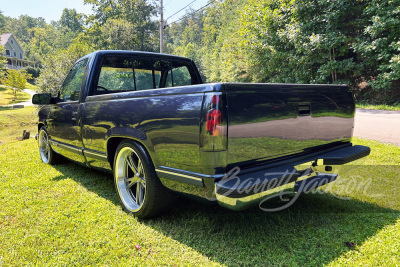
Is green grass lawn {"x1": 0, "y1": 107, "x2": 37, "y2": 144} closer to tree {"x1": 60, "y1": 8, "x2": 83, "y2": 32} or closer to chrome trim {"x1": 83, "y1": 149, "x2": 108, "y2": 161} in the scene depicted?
chrome trim {"x1": 83, "y1": 149, "x2": 108, "y2": 161}

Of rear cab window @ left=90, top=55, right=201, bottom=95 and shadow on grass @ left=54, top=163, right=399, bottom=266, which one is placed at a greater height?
rear cab window @ left=90, top=55, right=201, bottom=95

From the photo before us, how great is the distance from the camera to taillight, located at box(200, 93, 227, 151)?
1.87 m

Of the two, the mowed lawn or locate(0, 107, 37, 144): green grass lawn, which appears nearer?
the mowed lawn

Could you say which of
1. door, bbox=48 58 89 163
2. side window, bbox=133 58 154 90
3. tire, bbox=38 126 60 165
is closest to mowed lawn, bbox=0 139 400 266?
door, bbox=48 58 89 163

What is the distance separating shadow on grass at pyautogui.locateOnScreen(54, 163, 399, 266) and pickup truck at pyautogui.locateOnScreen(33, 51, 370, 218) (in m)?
0.39

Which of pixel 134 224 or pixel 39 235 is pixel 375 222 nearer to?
pixel 134 224

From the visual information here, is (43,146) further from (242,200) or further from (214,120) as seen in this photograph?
(242,200)

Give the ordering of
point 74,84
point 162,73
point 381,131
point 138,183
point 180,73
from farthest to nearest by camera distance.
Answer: point 381,131, point 180,73, point 162,73, point 74,84, point 138,183

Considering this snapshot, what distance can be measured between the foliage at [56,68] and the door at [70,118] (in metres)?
13.2

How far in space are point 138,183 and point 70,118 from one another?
1.58 meters

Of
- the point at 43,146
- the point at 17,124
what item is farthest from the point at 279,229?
the point at 17,124

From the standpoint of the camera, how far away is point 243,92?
6.61ft

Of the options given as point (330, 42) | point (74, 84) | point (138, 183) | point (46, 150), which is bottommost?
point (46, 150)

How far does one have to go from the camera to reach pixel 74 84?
12.6 ft
